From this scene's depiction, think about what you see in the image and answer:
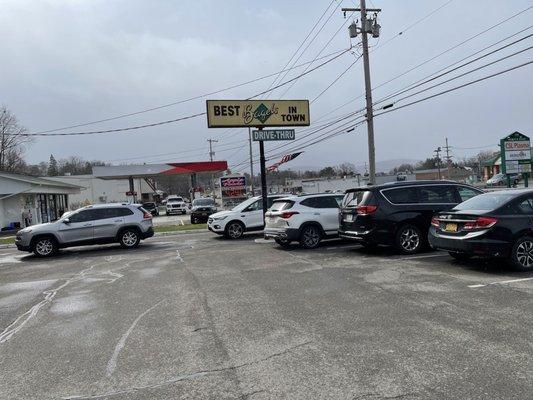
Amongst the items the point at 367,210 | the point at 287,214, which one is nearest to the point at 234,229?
the point at 287,214

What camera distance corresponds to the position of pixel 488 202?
9906 millimetres

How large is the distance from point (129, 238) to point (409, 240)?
1047 centimetres

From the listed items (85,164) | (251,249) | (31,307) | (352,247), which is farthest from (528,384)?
(85,164)

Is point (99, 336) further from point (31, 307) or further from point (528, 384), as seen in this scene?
point (528, 384)

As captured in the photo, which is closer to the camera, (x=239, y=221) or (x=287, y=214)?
(x=287, y=214)

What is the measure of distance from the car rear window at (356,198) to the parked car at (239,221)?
21.9 ft

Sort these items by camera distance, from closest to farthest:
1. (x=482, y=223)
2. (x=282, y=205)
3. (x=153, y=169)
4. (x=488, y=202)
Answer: (x=482, y=223)
(x=488, y=202)
(x=282, y=205)
(x=153, y=169)

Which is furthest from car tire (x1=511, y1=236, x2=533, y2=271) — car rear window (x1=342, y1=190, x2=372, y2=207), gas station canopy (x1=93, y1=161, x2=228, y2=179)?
gas station canopy (x1=93, y1=161, x2=228, y2=179)

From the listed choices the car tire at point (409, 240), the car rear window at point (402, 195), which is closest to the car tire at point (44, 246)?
the car rear window at point (402, 195)

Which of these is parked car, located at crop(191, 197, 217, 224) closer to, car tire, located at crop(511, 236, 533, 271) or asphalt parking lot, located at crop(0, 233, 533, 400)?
asphalt parking lot, located at crop(0, 233, 533, 400)

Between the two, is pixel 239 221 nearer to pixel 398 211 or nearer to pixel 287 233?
pixel 287 233

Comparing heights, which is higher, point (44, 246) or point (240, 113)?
point (240, 113)

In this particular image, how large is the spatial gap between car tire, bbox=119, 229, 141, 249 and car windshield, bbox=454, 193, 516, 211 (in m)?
12.0

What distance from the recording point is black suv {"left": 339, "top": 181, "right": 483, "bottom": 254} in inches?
483
